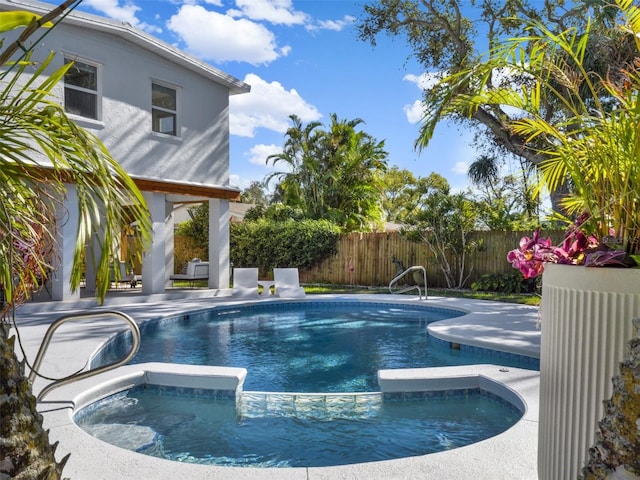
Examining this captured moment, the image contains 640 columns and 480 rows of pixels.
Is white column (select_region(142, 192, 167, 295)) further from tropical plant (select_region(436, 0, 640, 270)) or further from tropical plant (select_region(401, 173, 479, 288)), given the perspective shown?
tropical plant (select_region(436, 0, 640, 270))

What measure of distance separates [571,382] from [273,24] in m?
23.7

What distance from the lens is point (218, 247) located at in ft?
51.9

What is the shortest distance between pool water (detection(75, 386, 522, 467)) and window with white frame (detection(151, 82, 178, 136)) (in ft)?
34.1

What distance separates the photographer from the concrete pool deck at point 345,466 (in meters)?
3.30

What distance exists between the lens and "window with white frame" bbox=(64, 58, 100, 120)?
12.6 meters

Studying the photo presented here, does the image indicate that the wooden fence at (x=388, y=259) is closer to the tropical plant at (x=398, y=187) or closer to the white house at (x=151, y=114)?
the white house at (x=151, y=114)

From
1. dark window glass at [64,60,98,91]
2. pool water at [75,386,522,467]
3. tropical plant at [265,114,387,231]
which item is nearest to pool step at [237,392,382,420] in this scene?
pool water at [75,386,522,467]

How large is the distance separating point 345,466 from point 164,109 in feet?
44.0

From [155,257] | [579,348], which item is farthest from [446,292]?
[579,348]

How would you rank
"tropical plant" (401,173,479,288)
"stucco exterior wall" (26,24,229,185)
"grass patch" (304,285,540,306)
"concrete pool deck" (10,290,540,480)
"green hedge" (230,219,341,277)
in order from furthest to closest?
"green hedge" (230,219,341,277), "tropical plant" (401,173,479,288), "grass patch" (304,285,540,306), "stucco exterior wall" (26,24,229,185), "concrete pool deck" (10,290,540,480)

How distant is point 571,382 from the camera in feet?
7.06

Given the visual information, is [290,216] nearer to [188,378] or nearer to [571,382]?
[188,378]

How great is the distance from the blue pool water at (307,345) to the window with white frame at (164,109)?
18.4 ft

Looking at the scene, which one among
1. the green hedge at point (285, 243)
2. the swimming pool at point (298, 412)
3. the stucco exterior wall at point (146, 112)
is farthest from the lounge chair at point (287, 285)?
the swimming pool at point (298, 412)
